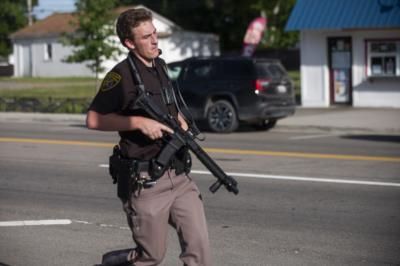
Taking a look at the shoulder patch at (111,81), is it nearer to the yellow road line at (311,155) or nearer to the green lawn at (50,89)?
the yellow road line at (311,155)

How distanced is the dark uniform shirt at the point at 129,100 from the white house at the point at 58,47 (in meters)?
52.1

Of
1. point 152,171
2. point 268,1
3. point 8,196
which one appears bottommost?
point 8,196

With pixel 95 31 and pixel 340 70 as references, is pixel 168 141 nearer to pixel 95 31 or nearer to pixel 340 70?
pixel 340 70

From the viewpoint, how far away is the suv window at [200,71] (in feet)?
66.2

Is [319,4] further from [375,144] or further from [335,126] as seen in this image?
[375,144]

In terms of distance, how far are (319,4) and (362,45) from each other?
204 cm

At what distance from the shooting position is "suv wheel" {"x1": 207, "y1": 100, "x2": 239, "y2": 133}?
19.7 metres

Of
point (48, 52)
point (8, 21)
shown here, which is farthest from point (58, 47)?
Answer: point (8, 21)

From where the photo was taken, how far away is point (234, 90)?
19719 millimetres

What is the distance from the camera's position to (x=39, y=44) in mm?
59906

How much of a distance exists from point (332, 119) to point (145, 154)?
701 inches

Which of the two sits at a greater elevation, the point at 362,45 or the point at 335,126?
the point at 362,45

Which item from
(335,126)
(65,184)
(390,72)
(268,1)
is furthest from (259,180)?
(268,1)

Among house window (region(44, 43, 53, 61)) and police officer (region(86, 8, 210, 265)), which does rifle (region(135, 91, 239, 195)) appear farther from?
house window (region(44, 43, 53, 61))
